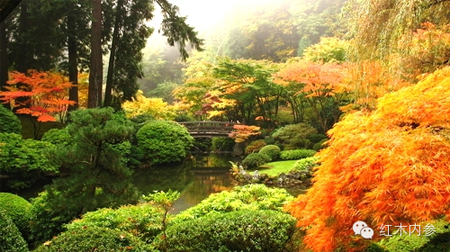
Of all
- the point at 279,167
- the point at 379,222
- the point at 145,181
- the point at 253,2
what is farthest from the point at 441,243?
the point at 253,2

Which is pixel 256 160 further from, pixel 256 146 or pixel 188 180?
pixel 188 180

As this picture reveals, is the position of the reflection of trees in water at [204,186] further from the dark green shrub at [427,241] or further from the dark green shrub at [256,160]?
the dark green shrub at [427,241]

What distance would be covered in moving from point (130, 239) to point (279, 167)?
9515mm

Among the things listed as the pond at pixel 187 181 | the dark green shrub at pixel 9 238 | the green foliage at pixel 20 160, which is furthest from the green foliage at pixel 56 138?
the dark green shrub at pixel 9 238

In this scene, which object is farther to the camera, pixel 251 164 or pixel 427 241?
pixel 251 164

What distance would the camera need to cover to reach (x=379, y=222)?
2.08 m

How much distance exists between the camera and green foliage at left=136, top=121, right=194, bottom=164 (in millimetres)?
13875

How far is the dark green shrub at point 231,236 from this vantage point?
3.61 meters

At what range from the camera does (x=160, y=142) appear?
46.1 feet

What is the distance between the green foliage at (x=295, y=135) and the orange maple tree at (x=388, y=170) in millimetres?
10911

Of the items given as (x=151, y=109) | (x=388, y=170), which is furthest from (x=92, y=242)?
(x=151, y=109)

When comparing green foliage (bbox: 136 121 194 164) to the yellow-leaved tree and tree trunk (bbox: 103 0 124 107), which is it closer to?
tree trunk (bbox: 103 0 124 107)

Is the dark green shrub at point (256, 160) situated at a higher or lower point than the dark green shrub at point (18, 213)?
lower

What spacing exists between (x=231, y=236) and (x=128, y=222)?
4.94 feet
